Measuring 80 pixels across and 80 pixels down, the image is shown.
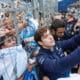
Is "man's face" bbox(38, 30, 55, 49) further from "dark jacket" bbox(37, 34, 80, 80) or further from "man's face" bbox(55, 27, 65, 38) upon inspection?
"man's face" bbox(55, 27, 65, 38)

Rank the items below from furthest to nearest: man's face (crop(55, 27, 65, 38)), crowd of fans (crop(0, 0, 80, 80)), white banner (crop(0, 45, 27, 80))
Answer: man's face (crop(55, 27, 65, 38)) < crowd of fans (crop(0, 0, 80, 80)) < white banner (crop(0, 45, 27, 80))

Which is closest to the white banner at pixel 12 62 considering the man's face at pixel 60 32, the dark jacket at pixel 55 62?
the dark jacket at pixel 55 62

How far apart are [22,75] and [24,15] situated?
1.11 meters

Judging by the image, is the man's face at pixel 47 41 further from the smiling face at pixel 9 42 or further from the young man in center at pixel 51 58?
the smiling face at pixel 9 42

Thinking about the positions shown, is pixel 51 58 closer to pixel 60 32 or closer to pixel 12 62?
pixel 12 62

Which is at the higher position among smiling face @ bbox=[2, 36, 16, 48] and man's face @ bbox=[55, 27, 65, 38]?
smiling face @ bbox=[2, 36, 16, 48]

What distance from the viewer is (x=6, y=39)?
2371 mm

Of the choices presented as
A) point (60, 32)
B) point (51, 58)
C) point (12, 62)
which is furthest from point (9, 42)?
point (60, 32)

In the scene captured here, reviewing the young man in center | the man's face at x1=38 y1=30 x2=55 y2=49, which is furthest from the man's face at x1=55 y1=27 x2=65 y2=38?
the man's face at x1=38 y1=30 x2=55 y2=49

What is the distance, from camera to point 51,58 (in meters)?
2.33

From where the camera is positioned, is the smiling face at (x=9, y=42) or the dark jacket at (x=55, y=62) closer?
the dark jacket at (x=55, y=62)

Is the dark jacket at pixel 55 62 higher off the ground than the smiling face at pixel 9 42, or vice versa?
the smiling face at pixel 9 42

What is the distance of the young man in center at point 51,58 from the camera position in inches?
82.4

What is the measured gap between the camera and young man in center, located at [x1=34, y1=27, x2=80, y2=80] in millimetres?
2094
